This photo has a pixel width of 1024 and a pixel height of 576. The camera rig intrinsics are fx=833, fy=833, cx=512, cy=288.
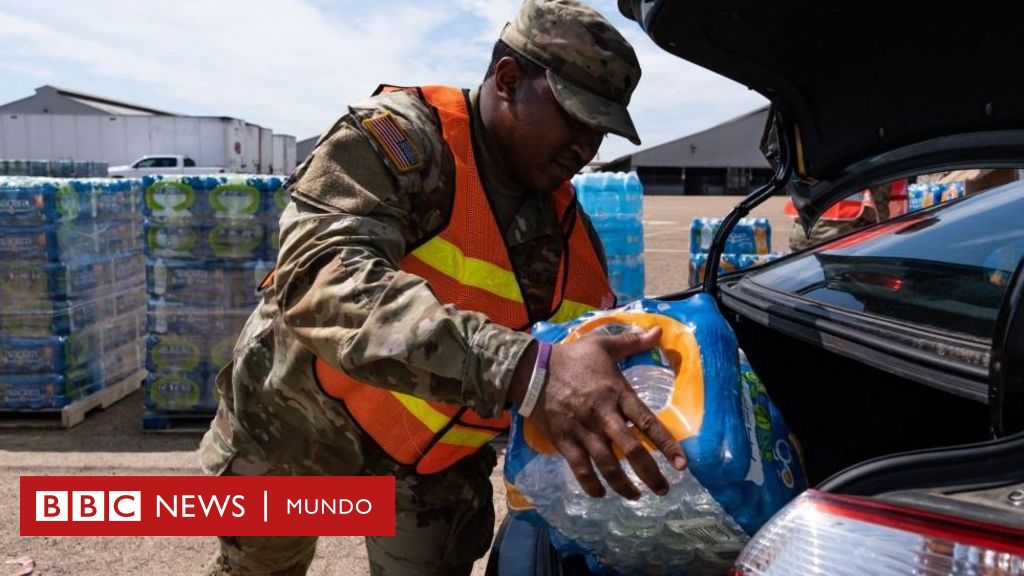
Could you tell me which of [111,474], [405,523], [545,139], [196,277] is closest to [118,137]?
[196,277]

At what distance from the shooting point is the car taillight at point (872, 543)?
32.8 inches

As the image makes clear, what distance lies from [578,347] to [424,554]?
107 cm

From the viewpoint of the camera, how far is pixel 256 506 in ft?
7.00

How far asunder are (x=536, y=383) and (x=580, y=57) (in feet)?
2.71

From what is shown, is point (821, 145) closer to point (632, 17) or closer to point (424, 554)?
point (632, 17)

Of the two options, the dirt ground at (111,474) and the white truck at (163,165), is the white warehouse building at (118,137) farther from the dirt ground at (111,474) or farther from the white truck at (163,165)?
the dirt ground at (111,474)

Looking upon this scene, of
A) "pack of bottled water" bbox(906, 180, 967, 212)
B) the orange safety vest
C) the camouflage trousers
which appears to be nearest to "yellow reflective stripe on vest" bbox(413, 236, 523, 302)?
the orange safety vest

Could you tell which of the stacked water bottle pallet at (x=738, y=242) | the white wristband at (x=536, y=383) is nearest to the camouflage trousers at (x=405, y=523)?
the white wristband at (x=536, y=383)

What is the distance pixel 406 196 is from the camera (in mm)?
1728

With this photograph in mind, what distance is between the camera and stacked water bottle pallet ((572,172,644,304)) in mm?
6176

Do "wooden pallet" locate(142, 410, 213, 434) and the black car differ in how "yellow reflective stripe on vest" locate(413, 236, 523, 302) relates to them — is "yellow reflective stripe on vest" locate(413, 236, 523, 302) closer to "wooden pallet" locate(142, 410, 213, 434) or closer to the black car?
the black car

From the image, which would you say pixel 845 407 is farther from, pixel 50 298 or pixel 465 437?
pixel 50 298

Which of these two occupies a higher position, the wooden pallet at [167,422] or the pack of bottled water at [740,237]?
the pack of bottled water at [740,237]

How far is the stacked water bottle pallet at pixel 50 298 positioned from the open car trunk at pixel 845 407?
14.5 feet
